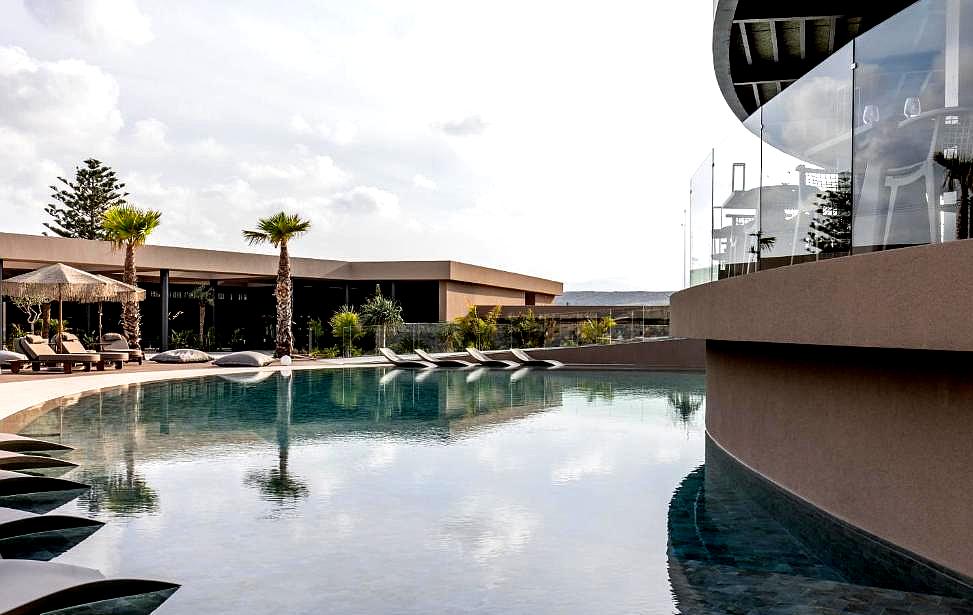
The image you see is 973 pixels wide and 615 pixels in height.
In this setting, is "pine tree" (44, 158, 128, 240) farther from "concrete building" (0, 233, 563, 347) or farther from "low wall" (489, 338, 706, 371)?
"low wall" (489, 338, 706, 371)

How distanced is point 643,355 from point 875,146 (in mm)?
22788

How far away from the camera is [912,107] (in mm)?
5027

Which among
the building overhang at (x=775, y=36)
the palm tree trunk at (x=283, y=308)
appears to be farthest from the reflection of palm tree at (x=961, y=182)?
the palm tree trunk at (x=283, y=308)

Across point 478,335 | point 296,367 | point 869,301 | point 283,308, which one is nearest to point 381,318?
point 478,335

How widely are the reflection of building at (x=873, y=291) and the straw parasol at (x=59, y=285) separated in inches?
792

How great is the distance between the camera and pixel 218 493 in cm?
783

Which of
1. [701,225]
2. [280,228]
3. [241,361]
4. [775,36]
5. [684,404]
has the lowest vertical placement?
[684,404]

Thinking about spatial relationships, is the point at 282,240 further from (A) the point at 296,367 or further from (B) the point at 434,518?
(B) the point at 434,518

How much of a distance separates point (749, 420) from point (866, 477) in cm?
302

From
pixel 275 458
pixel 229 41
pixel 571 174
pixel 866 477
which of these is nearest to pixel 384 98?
pixel 229 41

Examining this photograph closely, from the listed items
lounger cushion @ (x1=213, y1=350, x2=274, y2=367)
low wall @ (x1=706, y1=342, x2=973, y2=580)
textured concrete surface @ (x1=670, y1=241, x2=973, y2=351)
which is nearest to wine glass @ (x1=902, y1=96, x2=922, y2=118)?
textured concrete surface @ (x1=670, y1=241, x2=973, y2=351)

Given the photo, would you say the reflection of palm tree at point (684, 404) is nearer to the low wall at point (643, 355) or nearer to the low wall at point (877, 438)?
the low wall at point (877, 438)

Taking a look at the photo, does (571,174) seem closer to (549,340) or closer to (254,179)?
(549,340)

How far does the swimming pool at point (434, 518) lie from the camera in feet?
16.9
